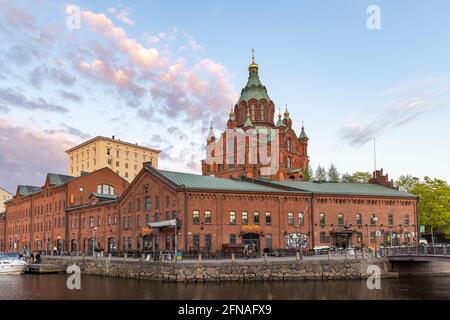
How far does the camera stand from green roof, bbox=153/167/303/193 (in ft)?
231

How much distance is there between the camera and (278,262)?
55312mm

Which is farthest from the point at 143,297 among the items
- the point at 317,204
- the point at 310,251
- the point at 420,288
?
the point at 317,204

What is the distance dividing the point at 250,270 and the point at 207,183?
2031 cm

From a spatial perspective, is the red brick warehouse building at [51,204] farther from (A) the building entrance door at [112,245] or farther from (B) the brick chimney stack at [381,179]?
(B) the brick chimney stack at [381,179]

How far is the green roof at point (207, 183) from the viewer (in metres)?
70.3

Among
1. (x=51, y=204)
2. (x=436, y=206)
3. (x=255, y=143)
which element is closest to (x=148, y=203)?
(x=255, y=143)

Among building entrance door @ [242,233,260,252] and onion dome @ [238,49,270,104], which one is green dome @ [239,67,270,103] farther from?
building entrance door @ [242,233,260,252]

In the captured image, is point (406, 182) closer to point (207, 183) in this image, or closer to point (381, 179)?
point (381, 179)

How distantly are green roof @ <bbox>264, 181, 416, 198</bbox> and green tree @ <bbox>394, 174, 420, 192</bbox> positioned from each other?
2702cm

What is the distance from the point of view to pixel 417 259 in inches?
2218

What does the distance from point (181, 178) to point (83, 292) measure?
28.4m

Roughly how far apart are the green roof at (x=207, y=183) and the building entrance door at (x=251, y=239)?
6052mm
